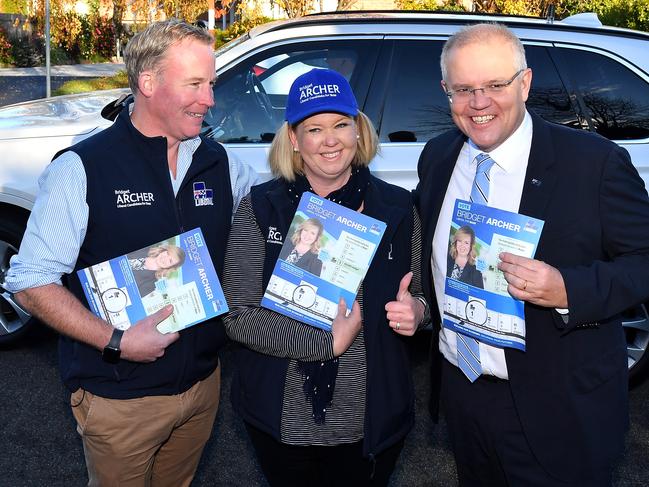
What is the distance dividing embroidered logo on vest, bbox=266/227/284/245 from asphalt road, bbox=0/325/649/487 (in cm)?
191

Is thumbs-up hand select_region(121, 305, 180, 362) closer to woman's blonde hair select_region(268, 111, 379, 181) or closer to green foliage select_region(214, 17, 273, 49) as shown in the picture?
woman's blonde hair select_region(268, 111, 379, 181)

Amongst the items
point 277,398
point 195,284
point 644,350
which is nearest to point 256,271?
point 195,284

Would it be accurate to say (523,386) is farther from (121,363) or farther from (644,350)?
(644,350)

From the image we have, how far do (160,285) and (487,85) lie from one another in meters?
1.19

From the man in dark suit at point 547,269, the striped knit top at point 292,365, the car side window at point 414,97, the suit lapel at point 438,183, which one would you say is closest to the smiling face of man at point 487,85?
the man in dark suit at point 547,269

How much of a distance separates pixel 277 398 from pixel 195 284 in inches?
17.5

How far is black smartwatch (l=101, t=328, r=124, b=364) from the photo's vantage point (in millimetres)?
2422

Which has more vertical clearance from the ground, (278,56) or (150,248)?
(278,56)

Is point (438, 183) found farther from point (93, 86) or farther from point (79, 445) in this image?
point (93, 86)

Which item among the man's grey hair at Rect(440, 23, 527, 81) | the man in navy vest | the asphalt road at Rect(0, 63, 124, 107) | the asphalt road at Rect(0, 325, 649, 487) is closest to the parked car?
the asphalt road at Rect(0, 325, 649, 487)

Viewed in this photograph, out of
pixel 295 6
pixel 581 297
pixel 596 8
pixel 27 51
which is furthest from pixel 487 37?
A: pixel 27 51

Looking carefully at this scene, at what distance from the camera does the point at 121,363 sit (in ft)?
8.36

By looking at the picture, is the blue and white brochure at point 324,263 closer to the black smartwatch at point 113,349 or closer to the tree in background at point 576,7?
the black smartwatch at point 113,349

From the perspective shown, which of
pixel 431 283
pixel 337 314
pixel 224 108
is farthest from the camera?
pixel 224 108
